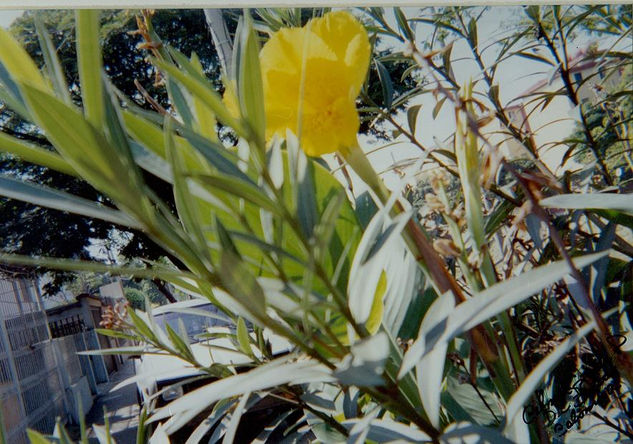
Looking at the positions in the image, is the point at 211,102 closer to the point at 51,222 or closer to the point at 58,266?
the point at 58,266

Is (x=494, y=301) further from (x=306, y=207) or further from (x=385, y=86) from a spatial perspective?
(x=385, y=86)

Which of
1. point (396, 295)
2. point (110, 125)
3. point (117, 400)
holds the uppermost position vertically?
point (110, 125)

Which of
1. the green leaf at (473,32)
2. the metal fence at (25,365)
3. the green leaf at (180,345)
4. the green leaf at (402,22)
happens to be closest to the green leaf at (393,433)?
the green leaf at (180,345)

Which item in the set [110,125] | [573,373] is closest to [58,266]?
[110,125]

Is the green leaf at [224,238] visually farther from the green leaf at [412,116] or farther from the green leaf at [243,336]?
the green leaf at [412,116]
